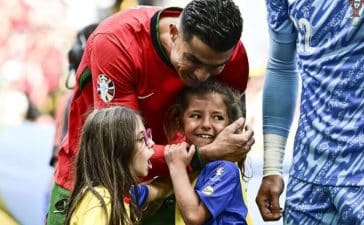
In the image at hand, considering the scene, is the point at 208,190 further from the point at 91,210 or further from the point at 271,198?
the point at 91,210

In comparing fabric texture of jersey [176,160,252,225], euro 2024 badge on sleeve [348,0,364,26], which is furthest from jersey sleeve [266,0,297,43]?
fabric texture of jersey [176,160,252,225]

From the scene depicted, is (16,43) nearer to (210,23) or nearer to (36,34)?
(36,34)

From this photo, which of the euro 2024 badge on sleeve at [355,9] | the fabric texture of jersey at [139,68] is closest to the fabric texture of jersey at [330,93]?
the euro 2024 badge on sleeve at [355,9]

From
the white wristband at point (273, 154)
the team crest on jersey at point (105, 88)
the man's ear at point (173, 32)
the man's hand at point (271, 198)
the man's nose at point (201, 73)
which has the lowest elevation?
the man's hand at point (271, 198)

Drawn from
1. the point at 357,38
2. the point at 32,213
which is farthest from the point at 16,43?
the point at 357,38

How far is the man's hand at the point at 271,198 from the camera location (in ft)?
9.36

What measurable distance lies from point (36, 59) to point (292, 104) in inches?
108

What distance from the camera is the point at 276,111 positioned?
9.57ft

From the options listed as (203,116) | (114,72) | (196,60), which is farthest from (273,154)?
(114,72)

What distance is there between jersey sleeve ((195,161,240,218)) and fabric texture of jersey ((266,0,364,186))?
0.22 m

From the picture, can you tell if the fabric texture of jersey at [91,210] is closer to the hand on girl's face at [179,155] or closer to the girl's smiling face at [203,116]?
the hand on girl's face at [179,155]

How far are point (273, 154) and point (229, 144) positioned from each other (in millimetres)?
132

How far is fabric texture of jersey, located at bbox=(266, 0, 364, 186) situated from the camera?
2586 millimetres

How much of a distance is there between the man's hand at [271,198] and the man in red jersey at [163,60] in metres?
0.11
